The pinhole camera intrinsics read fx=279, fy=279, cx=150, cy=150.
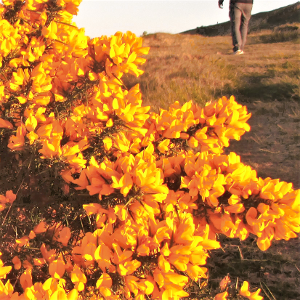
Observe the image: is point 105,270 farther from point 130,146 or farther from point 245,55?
point 245,55

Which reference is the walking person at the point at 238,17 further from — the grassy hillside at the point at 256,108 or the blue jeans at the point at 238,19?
the grassy hillside at the point at 256,108

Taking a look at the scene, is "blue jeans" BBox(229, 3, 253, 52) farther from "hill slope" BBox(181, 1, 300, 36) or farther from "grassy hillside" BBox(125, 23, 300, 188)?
"hill slope" BBox(181, 1, 300, 36)

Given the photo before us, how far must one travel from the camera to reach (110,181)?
85cm

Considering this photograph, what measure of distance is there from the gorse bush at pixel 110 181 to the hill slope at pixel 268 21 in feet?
47.3

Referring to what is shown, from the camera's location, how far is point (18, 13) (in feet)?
4.59

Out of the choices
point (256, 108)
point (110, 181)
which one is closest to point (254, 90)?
point (256, 108)

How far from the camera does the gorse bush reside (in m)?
0.82

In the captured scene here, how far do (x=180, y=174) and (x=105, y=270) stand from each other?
0.41 meters

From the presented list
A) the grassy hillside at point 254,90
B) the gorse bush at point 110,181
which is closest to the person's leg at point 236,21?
the grassy hillside at point 254,90

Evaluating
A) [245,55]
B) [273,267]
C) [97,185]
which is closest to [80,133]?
[97,185]

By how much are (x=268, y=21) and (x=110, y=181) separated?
1851cm

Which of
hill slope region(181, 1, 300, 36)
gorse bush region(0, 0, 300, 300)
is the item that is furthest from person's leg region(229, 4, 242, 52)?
hill slope region(181, 1, 300, 36)

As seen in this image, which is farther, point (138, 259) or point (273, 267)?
point (273, 267)

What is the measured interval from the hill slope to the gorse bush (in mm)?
14414
